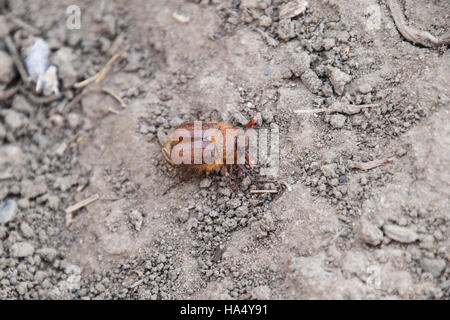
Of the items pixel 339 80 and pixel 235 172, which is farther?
pixel 235 172

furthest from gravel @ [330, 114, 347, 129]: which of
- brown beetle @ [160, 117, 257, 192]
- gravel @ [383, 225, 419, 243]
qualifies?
gravel @ [383, 225, 419, 243]

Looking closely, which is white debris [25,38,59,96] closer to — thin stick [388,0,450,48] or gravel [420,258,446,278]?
thin stick [388,0,450,48]

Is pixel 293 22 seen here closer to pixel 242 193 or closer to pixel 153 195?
pixel 242 193

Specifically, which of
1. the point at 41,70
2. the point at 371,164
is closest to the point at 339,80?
the point at 371,164

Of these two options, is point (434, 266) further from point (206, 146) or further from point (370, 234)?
point (206, 146)

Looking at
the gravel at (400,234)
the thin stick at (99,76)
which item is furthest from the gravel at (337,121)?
the thin stick at (99,76)

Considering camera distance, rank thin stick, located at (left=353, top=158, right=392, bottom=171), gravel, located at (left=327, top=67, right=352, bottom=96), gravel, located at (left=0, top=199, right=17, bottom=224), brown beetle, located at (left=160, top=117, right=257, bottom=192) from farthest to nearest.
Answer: gravel, located at (left=0, top=199, right=17, bottom=224), brown beetle, located at (left=160, top=117, right=257, bottom=192), gravel, located at (left=327, top=67, right=352, bottom=96), thin stick, located at (left=353, top=158, right=392, bottom=171)

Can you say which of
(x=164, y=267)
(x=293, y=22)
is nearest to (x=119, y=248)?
(x=164, y=267)
